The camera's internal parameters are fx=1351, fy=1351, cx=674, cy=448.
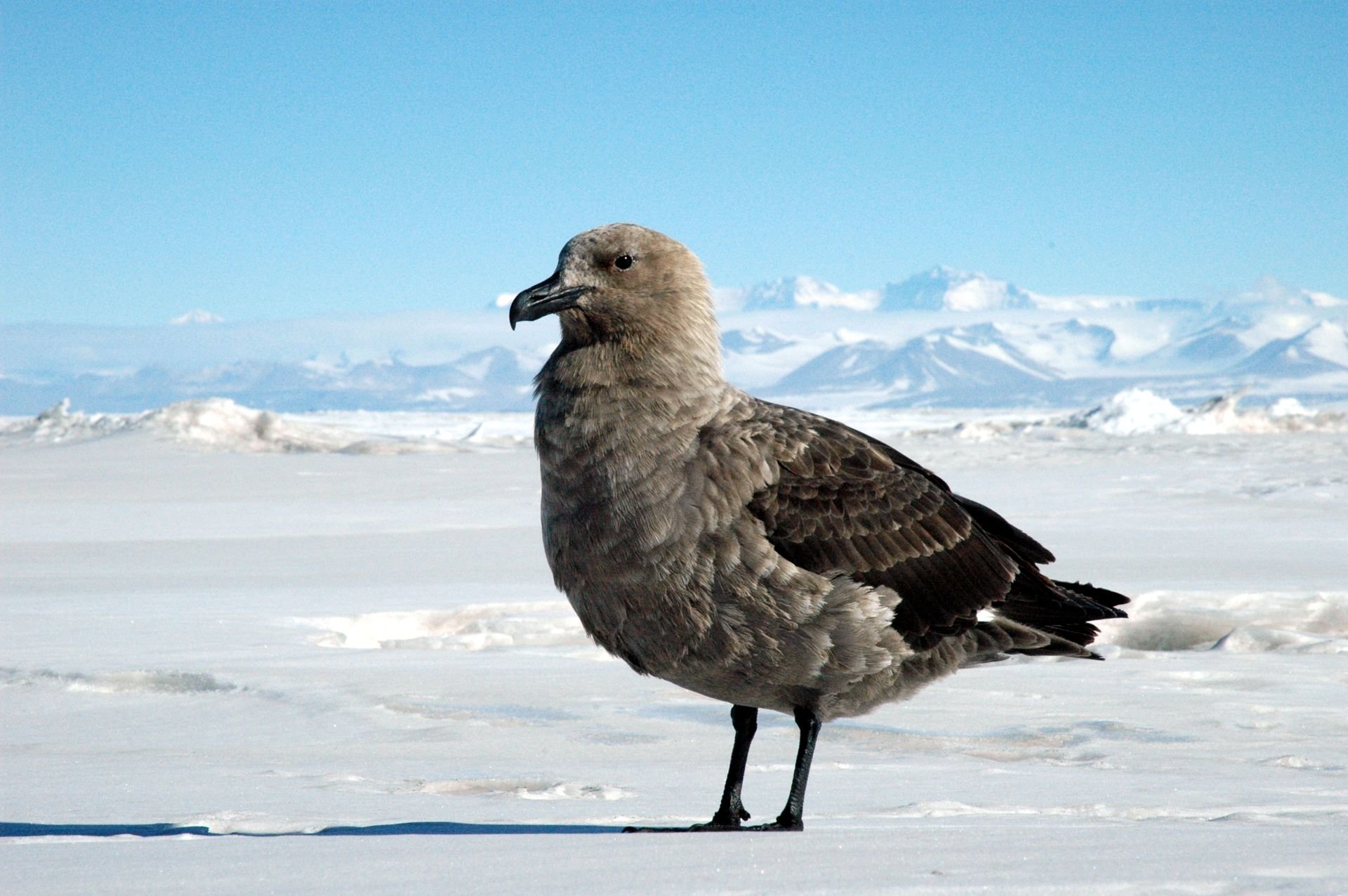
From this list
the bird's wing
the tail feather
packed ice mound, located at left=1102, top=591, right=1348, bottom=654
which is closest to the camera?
the bird's wing

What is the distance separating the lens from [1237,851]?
3.04 metres

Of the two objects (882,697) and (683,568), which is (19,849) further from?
(882,697)

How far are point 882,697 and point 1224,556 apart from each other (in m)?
6.93

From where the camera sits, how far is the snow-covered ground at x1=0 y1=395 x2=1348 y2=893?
3.01 m

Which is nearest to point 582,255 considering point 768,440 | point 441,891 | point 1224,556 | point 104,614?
point 768,440

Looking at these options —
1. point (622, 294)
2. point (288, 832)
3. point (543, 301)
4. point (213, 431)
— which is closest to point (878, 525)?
point (622, 294)

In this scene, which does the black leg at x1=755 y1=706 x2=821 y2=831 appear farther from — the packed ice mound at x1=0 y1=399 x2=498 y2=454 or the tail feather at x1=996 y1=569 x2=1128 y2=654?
the packed ice mound at x1=0 y1=399 x2=498 y2=454

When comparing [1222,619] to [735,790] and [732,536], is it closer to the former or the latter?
[735,790]

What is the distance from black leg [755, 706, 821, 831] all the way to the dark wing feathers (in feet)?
1.37

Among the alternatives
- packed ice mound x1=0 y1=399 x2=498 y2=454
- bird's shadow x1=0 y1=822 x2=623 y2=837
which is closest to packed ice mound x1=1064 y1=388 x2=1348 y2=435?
packed ice mound x1=0 y1=399 x2=498 y2=454

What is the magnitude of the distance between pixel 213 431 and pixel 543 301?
69.9 ft

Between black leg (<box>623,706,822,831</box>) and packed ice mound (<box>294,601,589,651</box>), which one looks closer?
black leg (<box>623,706,822,831</box>)

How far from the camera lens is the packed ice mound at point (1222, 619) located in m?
7.55

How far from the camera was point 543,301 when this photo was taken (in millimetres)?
4633
